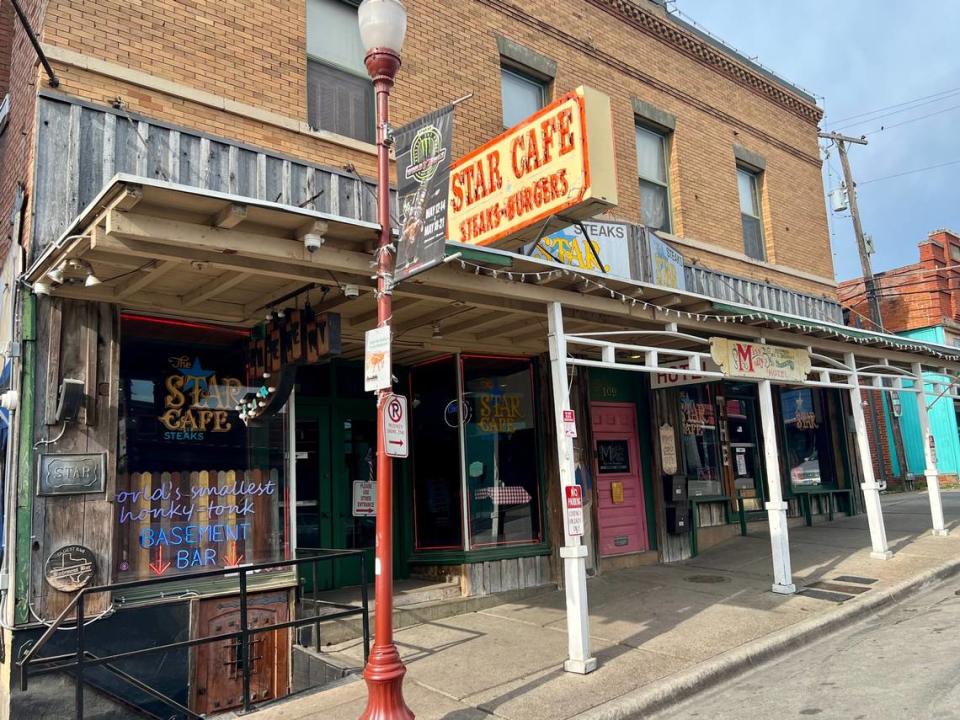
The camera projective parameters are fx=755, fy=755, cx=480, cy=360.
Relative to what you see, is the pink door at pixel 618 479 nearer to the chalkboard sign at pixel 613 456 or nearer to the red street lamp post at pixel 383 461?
the chalkboard sign at pixel 613 456

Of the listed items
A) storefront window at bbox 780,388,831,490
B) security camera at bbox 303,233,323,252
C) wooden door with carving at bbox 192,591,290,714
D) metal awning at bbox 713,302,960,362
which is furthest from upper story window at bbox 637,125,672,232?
wooden door with carving at bbox 192,591,290,714

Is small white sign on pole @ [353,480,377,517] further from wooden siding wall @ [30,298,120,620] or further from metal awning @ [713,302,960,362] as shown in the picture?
metal awning @ [713,302,960,362]

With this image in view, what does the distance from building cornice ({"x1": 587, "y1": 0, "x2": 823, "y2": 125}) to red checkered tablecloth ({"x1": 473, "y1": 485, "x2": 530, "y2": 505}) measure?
8202mm

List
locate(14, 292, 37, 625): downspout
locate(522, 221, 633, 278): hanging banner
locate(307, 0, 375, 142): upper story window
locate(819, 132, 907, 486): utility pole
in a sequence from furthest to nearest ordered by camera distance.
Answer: locate(819, 132, 907, 486): utility pole, locate(522, 221, 633, 278): hanging banner, locate(307, 0, 375, 142): upper story window, locate(14, 292, 37, 625): downspout

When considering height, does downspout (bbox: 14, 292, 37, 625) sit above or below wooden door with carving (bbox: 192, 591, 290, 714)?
above

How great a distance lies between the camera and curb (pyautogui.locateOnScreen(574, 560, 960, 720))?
5.67 metres

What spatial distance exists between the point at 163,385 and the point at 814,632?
22.4 ft

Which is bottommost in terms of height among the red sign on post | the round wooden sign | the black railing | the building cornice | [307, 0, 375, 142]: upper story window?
the black railing

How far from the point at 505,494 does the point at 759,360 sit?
3647 mm

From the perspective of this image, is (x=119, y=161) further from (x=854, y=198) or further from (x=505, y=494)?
(x=854, y=198)

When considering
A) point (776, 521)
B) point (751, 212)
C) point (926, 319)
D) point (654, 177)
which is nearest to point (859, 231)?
point (926, 319)

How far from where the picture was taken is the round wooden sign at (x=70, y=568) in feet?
20.2

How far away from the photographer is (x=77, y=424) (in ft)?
21.3

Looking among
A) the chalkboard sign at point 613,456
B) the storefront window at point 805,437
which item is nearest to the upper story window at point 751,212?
the storefront window at point 805,437
